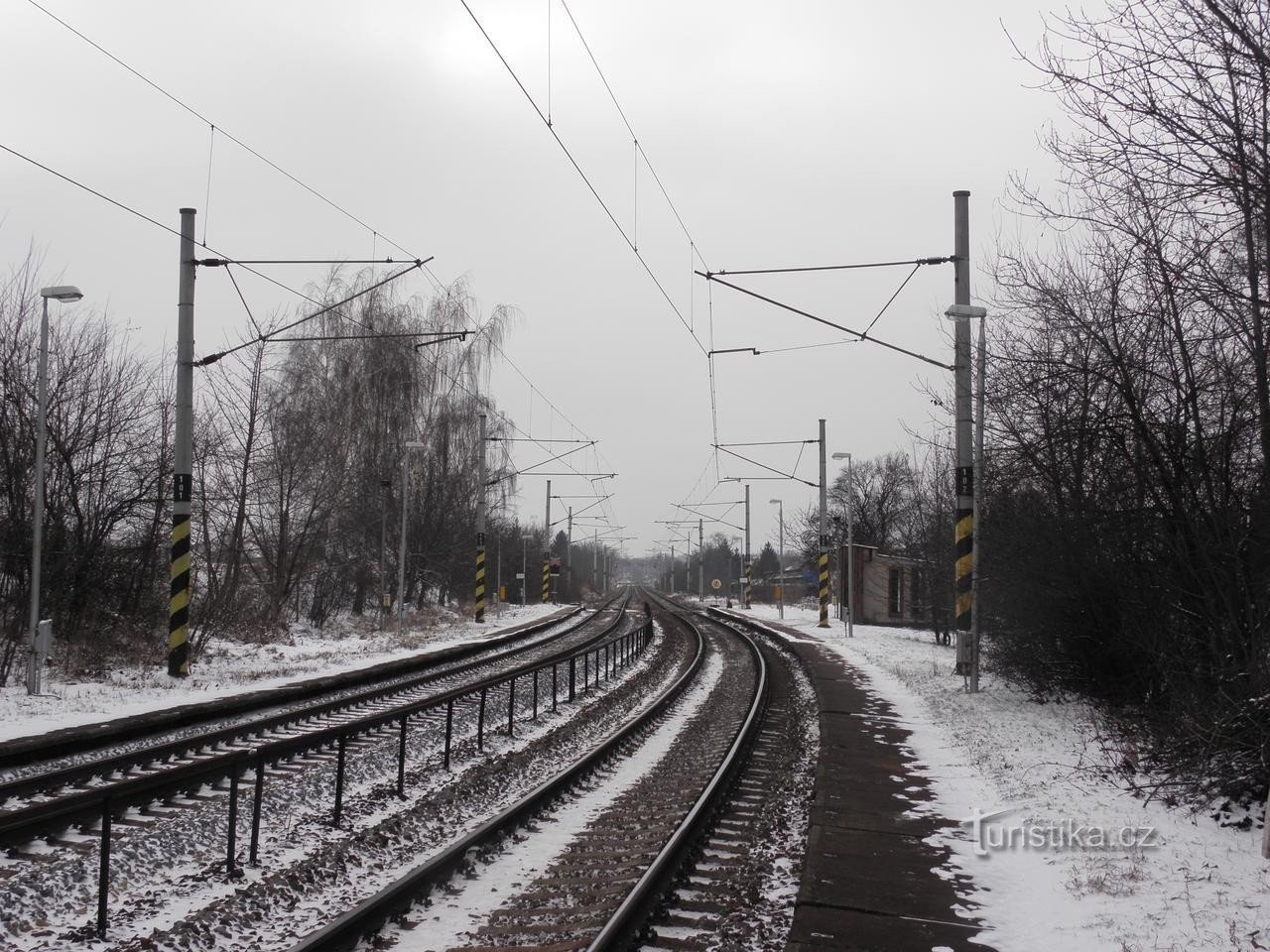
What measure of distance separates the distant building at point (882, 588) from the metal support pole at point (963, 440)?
1071 inches

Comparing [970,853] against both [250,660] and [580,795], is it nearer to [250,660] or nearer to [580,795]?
[580,795]

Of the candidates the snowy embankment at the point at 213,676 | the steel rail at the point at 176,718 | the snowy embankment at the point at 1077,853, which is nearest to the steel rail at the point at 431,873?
the snowy embankment at the point at 1077,853

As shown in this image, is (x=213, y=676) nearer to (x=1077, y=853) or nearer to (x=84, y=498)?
(x=84, y=498)

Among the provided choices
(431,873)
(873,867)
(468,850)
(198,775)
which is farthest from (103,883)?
(873,867)

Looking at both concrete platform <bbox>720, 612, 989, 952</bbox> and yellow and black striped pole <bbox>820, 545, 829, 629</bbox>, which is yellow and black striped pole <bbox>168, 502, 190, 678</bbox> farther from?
yellow and black striped pole <bbox>820, 545, 829, 629</bbox>

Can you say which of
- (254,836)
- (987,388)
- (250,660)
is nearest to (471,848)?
(254,836)

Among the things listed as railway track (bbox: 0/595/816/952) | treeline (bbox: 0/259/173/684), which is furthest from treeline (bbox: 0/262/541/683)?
railway track (bbox: 0/595/816/952)

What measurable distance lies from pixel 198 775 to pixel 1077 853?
21.8 feet

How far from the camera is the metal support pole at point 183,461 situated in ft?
58.3

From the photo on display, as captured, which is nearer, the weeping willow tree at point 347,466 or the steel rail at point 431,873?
the steel rail at point 431,873

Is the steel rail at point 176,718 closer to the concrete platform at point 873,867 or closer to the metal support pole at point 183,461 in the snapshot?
the metal support pole at point 183,461

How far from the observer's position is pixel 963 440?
641 inches

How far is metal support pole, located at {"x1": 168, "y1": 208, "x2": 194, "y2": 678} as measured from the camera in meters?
17.8

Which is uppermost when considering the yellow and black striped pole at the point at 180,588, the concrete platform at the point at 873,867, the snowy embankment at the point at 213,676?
the yellow and black striped pole at the point at 180,588
